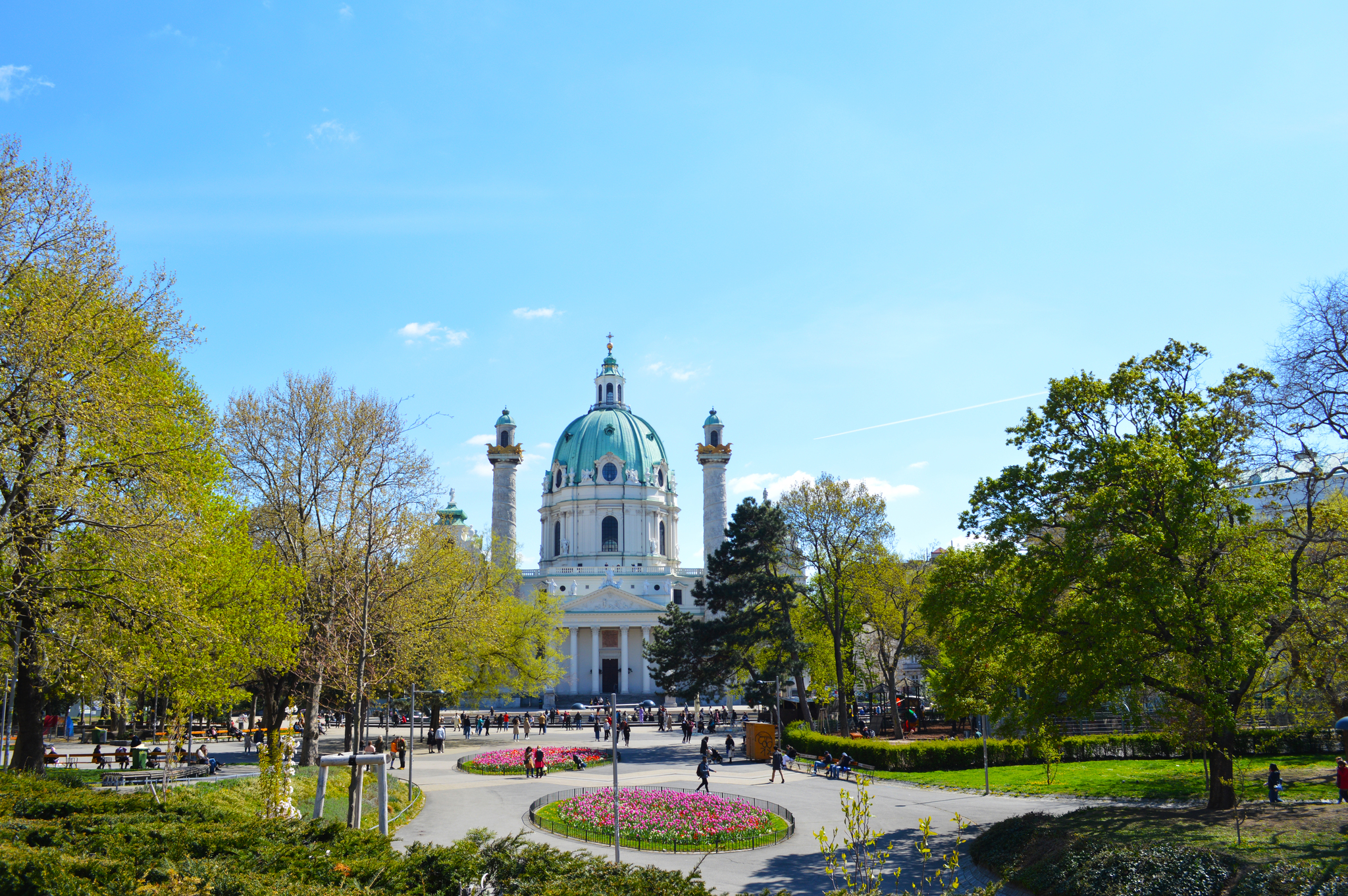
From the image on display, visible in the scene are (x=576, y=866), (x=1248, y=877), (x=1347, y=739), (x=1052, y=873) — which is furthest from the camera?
(x=1347, y=739)

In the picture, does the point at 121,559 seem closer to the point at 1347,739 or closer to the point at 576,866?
the point at 576,866

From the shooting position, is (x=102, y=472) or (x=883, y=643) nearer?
(x=102, y=472)

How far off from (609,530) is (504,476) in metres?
12.6

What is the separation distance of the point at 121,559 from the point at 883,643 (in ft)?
117

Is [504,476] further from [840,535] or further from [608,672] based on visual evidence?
[840,535]

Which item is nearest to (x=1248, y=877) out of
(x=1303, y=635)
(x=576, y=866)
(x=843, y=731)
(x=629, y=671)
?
(x=1303, y=635)

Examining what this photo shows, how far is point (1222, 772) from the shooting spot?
1734cm

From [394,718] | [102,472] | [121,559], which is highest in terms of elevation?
[102,472]

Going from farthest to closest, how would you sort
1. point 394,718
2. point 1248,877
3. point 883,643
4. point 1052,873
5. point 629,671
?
point 629,671 → point 394,718 → point 883,643 → point 1052,873 → point 1248,877

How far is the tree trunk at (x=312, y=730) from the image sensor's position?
25.8 metres

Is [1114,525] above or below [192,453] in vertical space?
below

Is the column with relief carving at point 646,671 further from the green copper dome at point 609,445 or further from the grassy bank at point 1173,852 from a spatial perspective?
the grassy bank at point 1173,852

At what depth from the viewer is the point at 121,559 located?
1794cm

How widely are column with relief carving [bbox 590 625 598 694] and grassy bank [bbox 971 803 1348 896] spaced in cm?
6746
